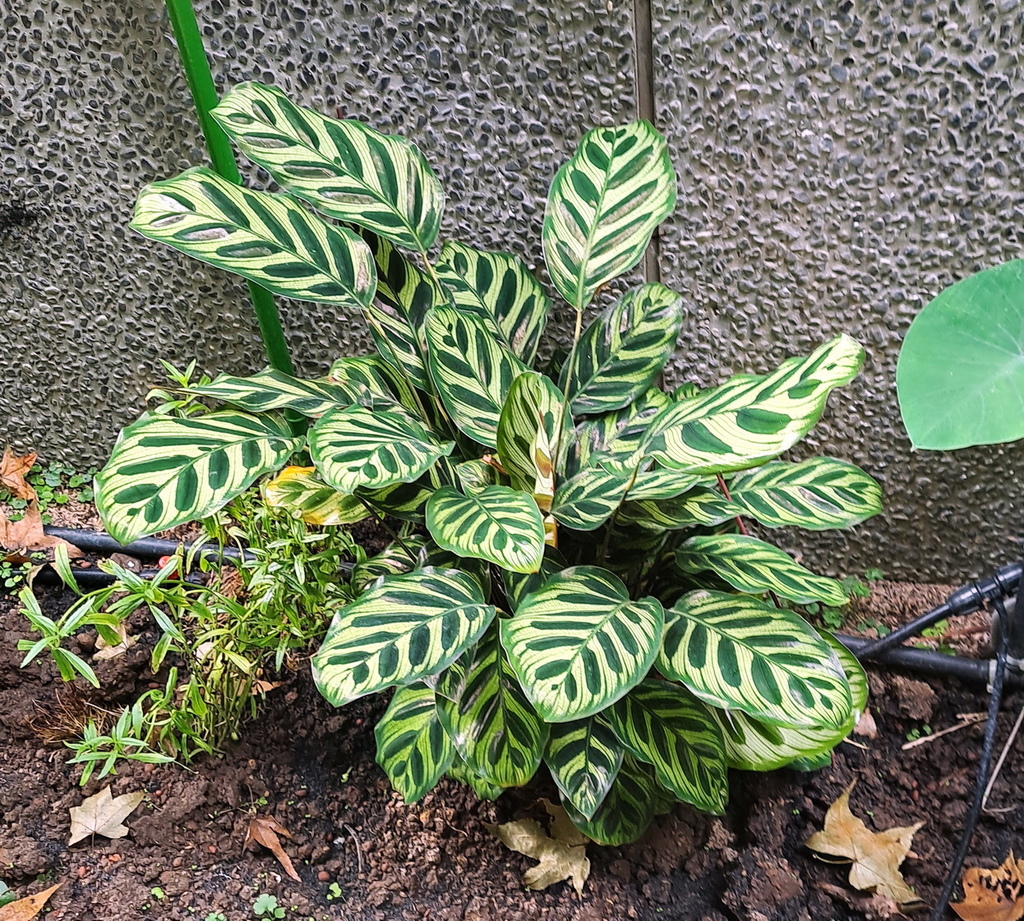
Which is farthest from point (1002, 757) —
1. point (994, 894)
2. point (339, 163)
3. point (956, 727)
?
point (339, 163)

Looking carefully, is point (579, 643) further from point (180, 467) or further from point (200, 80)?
point (200, 80)

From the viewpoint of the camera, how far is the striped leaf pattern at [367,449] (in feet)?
2.49

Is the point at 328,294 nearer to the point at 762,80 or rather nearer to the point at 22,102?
the point at 762,80

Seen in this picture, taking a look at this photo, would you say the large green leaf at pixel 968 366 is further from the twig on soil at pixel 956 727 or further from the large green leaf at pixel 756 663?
the twig on soil at pixel 956 727

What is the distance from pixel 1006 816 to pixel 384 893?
0.86 meters

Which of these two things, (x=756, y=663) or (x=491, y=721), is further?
(x=491, y=721)

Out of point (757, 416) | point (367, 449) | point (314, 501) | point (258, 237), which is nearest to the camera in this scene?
point (757, 416)

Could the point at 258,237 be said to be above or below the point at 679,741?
above

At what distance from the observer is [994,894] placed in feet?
3.23

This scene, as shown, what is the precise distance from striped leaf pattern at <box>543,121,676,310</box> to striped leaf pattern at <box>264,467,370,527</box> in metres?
0.40

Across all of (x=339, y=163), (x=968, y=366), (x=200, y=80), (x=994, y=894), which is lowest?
(x=994, y=894)

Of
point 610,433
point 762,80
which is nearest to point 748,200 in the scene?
point 762,80

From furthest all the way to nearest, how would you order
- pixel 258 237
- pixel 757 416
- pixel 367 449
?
pixel 258 237
pixel 367 449
pixel 757 416

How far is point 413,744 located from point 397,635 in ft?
0.85
